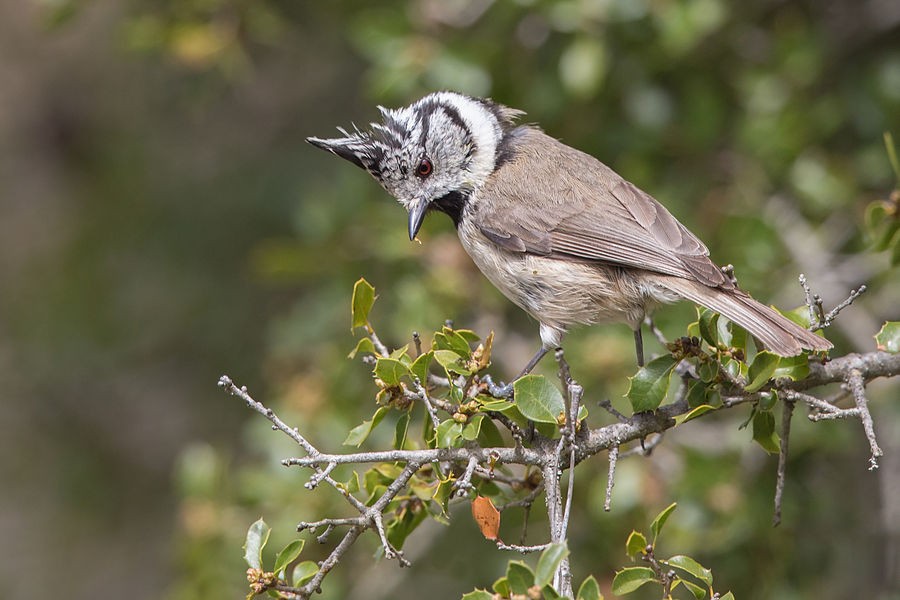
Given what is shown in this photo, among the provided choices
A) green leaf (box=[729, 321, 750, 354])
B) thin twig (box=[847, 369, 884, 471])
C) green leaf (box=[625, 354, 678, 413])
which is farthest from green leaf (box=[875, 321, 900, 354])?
green leaf (box=[625, 354, 678, 413])

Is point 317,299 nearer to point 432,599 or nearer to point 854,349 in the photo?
point 432,599

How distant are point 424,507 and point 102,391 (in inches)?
178

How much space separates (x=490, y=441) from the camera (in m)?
2.85

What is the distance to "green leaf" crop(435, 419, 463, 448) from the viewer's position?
259cm

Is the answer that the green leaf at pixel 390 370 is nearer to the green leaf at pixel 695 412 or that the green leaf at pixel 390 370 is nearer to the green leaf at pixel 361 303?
the green leaf at pixel 361 303

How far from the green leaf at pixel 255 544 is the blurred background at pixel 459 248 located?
1318 mm

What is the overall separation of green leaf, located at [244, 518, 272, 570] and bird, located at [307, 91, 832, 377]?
99 centimetres

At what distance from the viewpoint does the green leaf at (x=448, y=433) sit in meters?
2.59

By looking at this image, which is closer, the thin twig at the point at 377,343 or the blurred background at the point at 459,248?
the thin twig at the point at 377,343

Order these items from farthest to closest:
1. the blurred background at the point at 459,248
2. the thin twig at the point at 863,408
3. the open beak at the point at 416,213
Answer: the blurred background at the point at 459,248, the open beak at the point at 416,213, the thin twig at the point at 863,408

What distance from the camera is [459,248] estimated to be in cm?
462

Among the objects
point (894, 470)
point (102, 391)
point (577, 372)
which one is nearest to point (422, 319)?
point (577, 372)

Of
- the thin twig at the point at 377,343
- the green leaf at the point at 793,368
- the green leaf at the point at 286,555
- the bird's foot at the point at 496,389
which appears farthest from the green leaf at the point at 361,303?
the green leaf at the point at 793,368

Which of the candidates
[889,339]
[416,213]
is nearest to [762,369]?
[889,339]
